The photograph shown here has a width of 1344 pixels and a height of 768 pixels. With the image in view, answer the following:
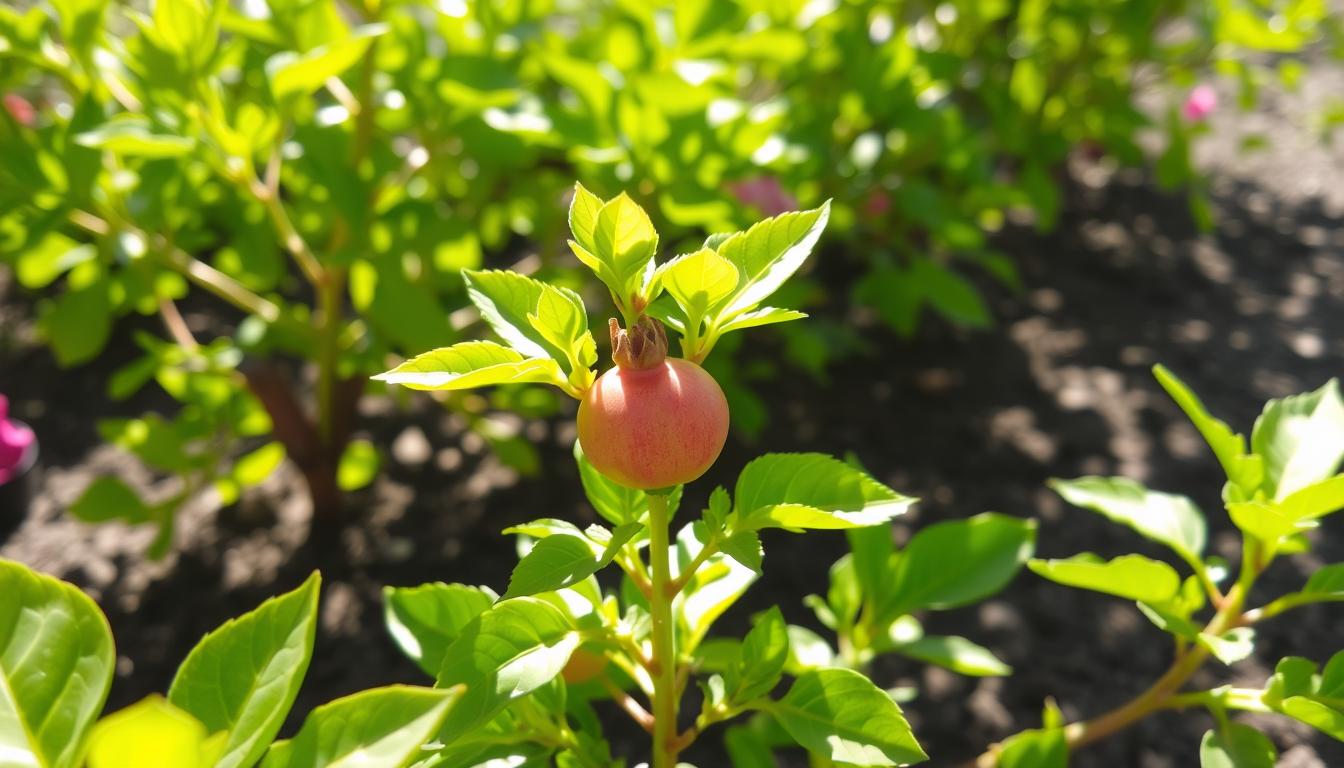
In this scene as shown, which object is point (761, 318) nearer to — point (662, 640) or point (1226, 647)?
point (662, 640)

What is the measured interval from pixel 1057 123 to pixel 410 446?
1.54m

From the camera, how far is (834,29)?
1.77 m

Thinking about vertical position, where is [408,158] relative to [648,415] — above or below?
below

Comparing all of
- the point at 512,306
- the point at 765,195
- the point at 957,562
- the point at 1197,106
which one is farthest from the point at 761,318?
the point at 1197,106

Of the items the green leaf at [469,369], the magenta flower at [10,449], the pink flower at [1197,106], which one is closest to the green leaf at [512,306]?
the green leaf at [469,369]

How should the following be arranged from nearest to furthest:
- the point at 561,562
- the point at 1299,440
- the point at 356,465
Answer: the point at 561,562 < the point at 1299,440 < the point at 356,465

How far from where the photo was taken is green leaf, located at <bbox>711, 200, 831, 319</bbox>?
0.53 m

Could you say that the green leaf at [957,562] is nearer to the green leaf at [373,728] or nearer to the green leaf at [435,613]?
the green leaf at [435,613]

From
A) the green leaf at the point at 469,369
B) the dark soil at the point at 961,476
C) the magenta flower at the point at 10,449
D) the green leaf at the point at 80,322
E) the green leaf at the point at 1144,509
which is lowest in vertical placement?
the dark soil at the point at 961,476

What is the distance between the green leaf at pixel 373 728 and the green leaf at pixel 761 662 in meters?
0.27

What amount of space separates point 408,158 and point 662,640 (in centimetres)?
99

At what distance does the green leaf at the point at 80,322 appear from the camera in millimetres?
1325

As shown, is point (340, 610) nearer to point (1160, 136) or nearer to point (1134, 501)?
point (1134, 501)

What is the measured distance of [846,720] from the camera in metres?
0.62
